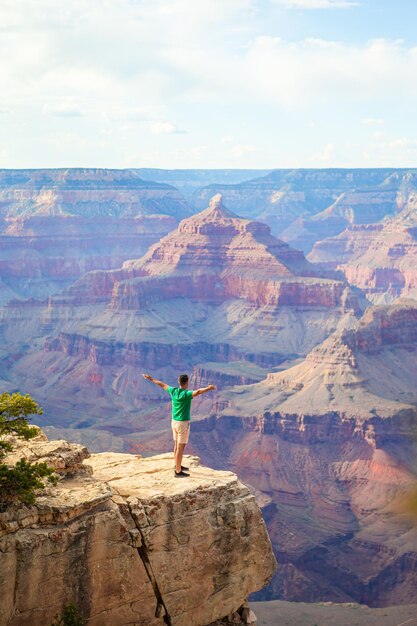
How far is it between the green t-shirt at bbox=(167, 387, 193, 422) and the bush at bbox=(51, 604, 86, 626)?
18.5 feet

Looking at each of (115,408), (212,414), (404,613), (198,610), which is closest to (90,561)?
(198,610)

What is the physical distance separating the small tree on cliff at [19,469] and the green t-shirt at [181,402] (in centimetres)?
358

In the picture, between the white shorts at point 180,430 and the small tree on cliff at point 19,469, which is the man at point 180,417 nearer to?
the white shorts at point 180,430

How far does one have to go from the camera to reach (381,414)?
12356cm

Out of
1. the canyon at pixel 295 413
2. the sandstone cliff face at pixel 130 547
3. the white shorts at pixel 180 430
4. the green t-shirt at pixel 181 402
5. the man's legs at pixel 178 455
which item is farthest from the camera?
the canyon at pixel 295 413

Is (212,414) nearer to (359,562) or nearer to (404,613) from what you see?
(359,562)

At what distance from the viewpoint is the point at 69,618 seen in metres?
23.6

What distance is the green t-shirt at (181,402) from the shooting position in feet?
89.6

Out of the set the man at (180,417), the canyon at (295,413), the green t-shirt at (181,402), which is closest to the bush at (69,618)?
the man at (180,417)

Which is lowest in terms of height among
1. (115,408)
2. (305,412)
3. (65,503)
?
(115,408)

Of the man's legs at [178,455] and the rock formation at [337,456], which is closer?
the man's legs at [178,455]

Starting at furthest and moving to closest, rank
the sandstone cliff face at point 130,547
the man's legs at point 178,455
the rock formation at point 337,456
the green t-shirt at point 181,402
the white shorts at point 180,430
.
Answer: the rock formation at point 337,456, the white shorts at point 180,430, the green t-shirt at point 181,402, the man's legs at point 178,455, the sandstone cliff face at point 130,547

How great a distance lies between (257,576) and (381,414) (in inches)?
3884

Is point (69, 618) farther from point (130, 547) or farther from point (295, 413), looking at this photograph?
point (295, 413)
